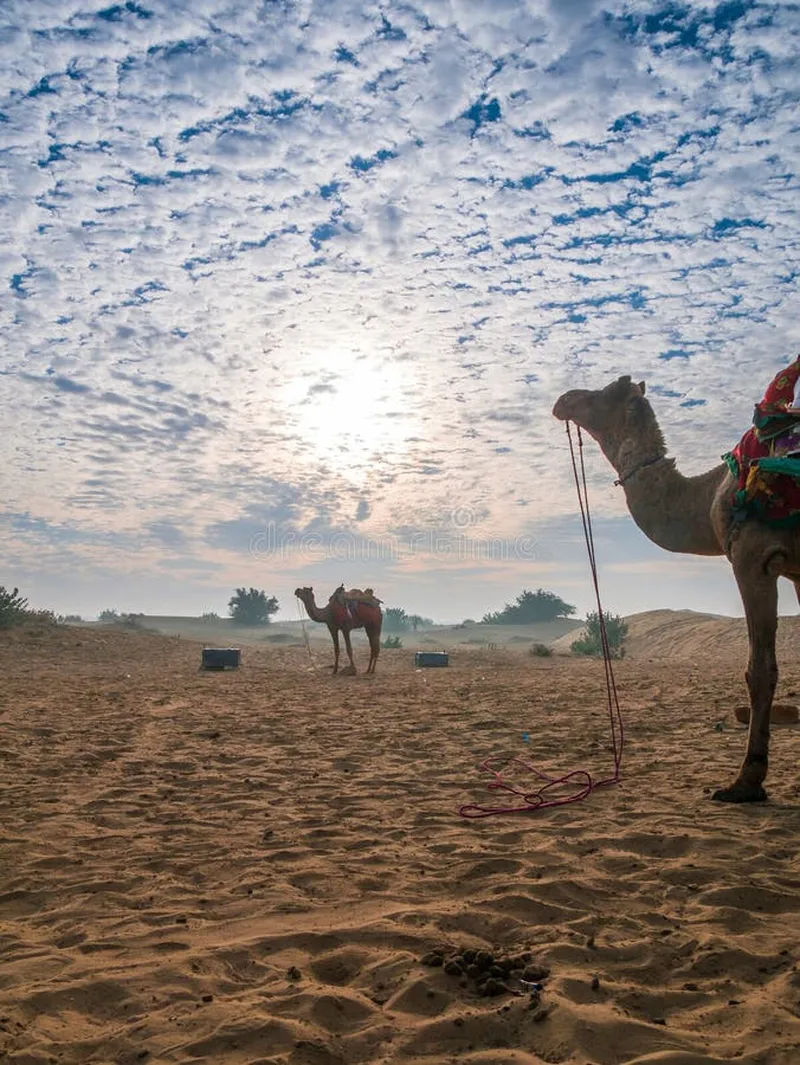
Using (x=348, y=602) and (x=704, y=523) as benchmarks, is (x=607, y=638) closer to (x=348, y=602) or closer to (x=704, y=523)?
(x=348, y=602)

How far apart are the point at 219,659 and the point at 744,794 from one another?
56.3 feet

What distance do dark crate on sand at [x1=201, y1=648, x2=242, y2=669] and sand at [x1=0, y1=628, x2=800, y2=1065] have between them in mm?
11929

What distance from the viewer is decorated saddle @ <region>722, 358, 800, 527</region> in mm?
5434

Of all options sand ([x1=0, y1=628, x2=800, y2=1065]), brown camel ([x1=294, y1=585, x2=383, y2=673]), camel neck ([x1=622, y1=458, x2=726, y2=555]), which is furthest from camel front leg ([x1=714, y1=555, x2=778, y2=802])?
brown camel ([x1=294, y1=585, x2=383, y2=673])

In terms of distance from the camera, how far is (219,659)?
68.1ft

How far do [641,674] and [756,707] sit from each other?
45.4 feet

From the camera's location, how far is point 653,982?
9.76ft

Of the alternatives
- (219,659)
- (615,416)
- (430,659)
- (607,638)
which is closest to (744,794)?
(615,416)

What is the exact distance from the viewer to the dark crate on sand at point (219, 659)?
20.6m

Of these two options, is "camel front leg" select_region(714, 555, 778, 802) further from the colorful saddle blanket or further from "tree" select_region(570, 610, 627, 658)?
"tree" select_region(570, 610, 627, 658)

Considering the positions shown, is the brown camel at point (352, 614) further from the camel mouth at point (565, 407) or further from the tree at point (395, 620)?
the tree at point (395, 620)

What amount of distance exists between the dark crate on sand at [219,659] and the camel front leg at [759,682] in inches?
666

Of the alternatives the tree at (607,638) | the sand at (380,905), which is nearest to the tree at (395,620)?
the tree at (607,638)

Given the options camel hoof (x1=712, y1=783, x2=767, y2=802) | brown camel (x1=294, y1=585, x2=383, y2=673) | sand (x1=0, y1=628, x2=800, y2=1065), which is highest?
brown camel (x1=294, y1=585, x2=383, y2=673)
